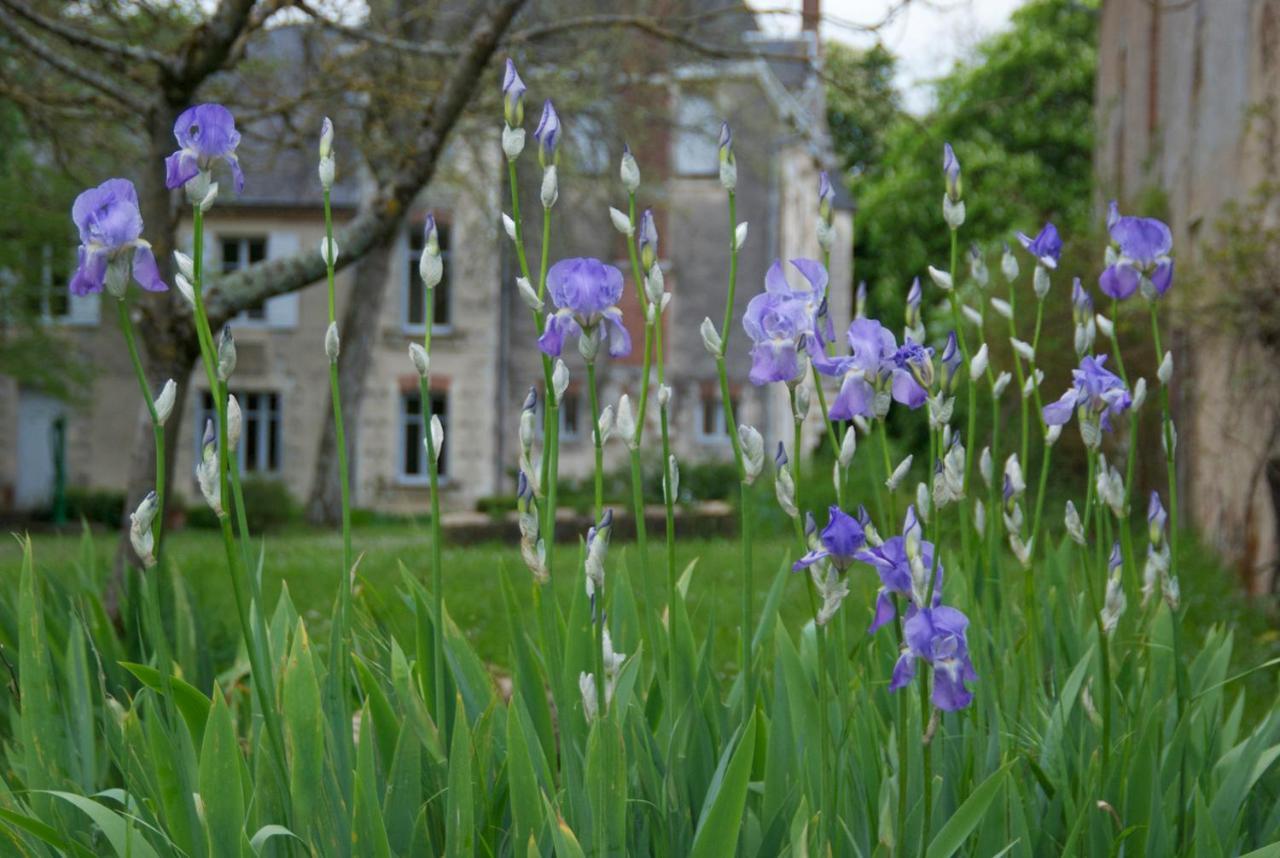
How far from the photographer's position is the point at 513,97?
1840mm

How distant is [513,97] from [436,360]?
→ 1925 cm

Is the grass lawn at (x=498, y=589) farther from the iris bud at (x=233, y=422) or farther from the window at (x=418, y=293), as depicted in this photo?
the window at (x=418, y=293)

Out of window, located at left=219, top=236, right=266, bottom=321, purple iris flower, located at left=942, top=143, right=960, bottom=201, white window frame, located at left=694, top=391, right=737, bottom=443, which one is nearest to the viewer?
purple iris flower, located at left=942, top=143, right=960, bottom=201

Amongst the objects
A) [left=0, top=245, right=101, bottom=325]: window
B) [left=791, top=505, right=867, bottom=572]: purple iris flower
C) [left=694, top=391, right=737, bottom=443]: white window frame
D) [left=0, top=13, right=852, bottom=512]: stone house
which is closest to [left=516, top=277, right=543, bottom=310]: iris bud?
[left=791, top=505, right=867, bottom=572]: purple iris flower

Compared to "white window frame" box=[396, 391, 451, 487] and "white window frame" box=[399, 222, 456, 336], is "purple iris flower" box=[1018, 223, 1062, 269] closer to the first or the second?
"white window frame" box=[399, 222, 456, 336]

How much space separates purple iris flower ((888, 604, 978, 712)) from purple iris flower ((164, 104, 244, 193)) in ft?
3.38

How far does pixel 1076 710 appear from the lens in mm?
2400

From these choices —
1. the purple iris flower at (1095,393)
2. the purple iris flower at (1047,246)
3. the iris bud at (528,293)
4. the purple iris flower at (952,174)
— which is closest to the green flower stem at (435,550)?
the iris bud at (528,293)

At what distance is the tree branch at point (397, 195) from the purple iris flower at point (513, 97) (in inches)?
124

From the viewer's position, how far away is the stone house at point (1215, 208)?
706 cm

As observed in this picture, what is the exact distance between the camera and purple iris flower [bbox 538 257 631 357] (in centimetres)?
176

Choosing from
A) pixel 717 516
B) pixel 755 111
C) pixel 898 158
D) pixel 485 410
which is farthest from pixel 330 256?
pixel 898 158

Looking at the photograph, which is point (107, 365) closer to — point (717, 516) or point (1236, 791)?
point (717, 516)

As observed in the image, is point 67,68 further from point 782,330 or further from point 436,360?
point 436,360
